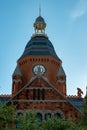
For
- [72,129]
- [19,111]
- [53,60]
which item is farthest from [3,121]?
[53,60]

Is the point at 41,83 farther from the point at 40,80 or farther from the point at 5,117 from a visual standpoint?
the point at 5,117

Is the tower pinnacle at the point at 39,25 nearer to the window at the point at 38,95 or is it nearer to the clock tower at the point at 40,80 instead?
the clock tower at the point at 40,80

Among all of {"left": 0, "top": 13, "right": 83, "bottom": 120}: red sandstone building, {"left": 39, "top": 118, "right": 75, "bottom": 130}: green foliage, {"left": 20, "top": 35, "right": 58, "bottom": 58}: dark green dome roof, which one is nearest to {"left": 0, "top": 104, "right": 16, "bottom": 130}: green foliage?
{"left": 39, "top": 118, "right": 75, "bottom": 130}: green foliage

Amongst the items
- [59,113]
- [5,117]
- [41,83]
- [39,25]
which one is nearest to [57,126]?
[5,117]

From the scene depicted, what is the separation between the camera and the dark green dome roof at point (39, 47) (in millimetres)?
60344

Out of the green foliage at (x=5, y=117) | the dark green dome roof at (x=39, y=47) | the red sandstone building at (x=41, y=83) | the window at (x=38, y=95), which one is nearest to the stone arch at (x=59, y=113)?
the red sandstone building at (x=41, y=83)

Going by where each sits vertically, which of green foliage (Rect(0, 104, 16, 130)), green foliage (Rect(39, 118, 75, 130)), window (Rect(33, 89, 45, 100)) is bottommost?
green foliage (Rect(39, 118, 75, 130))

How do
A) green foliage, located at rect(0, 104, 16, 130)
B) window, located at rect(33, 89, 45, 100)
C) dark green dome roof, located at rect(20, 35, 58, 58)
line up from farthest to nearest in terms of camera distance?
dark green dome roof, located at rect(20, 35, 58, 58), window, located at rect(33, 89, 45, 100), green foliage, located at rect(0, 104, 16, 130)

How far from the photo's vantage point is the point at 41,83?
44.8 m

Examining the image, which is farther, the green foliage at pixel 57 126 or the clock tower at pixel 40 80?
the clock tower at pixel 40 80

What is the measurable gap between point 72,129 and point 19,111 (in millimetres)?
15957

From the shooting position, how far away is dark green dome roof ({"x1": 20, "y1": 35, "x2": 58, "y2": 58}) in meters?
60.3

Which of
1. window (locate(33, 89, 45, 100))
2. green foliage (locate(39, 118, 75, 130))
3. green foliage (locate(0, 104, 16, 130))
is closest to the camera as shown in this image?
green foliage (locate(0, 104, 16, 130))

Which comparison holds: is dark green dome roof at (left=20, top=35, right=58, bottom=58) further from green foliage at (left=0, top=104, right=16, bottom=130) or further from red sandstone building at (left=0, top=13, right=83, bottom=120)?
green foliage at (left=0, top=104, right=16, bottom=130)
